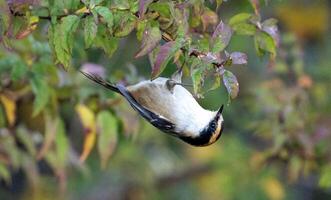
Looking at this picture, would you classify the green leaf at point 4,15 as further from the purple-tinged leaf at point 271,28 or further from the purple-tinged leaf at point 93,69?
the purple-tinged leaf at point 93,69

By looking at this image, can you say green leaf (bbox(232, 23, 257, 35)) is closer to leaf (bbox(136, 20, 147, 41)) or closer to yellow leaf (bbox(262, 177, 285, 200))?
leaf (bbox(136, 20, 147, 41))

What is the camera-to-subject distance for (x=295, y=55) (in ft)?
10.9

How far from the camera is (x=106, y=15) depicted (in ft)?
6.18

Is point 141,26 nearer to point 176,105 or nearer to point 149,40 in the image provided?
point 149,40

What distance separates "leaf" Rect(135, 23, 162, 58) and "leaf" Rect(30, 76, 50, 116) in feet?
2.64

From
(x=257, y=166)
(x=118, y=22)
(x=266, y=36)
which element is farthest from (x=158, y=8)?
(x=257, y=166)

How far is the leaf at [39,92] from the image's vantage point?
8.65 ft

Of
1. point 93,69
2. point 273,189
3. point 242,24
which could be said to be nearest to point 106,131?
point 93,69

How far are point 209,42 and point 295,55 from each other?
138 cm

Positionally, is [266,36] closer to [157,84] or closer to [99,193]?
[157,84]

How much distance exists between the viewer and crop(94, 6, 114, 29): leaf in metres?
1.88

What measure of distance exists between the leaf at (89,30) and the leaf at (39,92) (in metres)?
0.74

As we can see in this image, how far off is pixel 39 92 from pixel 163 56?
90 centimetres

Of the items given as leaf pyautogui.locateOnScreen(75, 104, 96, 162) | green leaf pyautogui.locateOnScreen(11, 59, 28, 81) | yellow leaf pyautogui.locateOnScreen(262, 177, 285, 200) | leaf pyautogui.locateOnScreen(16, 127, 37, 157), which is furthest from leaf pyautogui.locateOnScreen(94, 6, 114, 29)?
yellow leaf pyautogui.locateOnScreen(262, 177, 285, 200)
